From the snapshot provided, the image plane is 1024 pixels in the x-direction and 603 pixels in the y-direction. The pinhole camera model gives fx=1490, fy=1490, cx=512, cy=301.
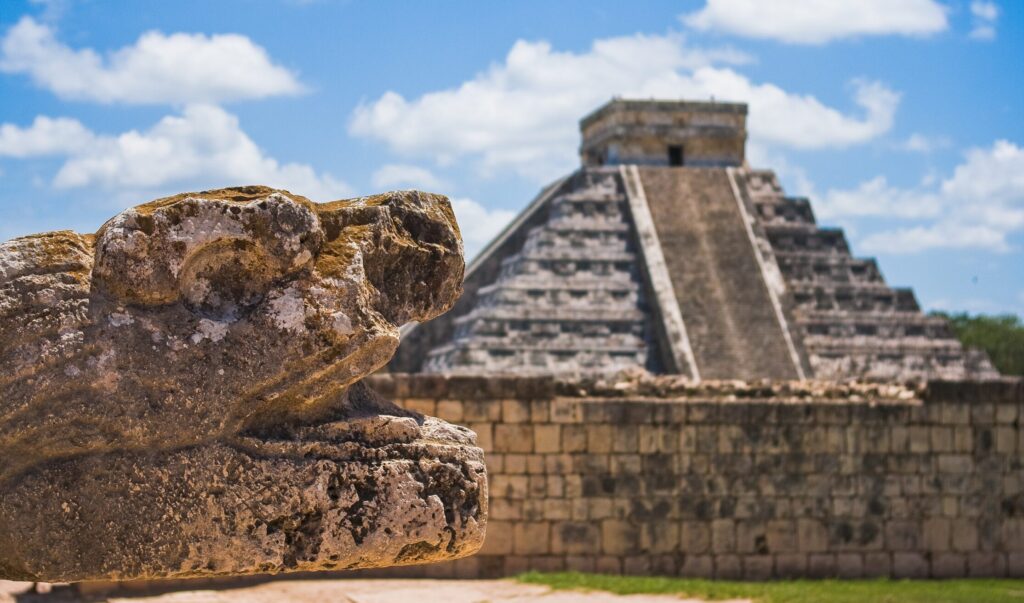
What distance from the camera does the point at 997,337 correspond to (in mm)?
59031

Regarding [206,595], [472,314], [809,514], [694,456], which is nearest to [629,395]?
[694,456]

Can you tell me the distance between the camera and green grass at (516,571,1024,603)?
47.0ft

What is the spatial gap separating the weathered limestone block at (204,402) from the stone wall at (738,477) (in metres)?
11.7

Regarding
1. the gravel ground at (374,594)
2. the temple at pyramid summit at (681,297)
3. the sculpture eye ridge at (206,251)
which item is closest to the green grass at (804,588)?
the gravel ground at (374,594)

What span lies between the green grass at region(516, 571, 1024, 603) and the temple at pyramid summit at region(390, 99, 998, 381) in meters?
11.2

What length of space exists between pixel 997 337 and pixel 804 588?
154ft

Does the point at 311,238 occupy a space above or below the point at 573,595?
above

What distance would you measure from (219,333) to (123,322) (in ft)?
0.82

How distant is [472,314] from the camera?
29922 mm

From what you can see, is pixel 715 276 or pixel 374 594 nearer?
pixel 374 594

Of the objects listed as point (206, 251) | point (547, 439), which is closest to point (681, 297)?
point (547, 439)

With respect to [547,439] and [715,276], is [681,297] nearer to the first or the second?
[715,276]

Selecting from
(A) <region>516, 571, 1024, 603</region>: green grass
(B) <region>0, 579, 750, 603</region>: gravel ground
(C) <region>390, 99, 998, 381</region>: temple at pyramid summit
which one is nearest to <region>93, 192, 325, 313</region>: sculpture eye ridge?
(B) <region>0, 579, 750, 603</region>: gravel ground

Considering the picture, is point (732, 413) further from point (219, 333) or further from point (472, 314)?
point (472, 314)
